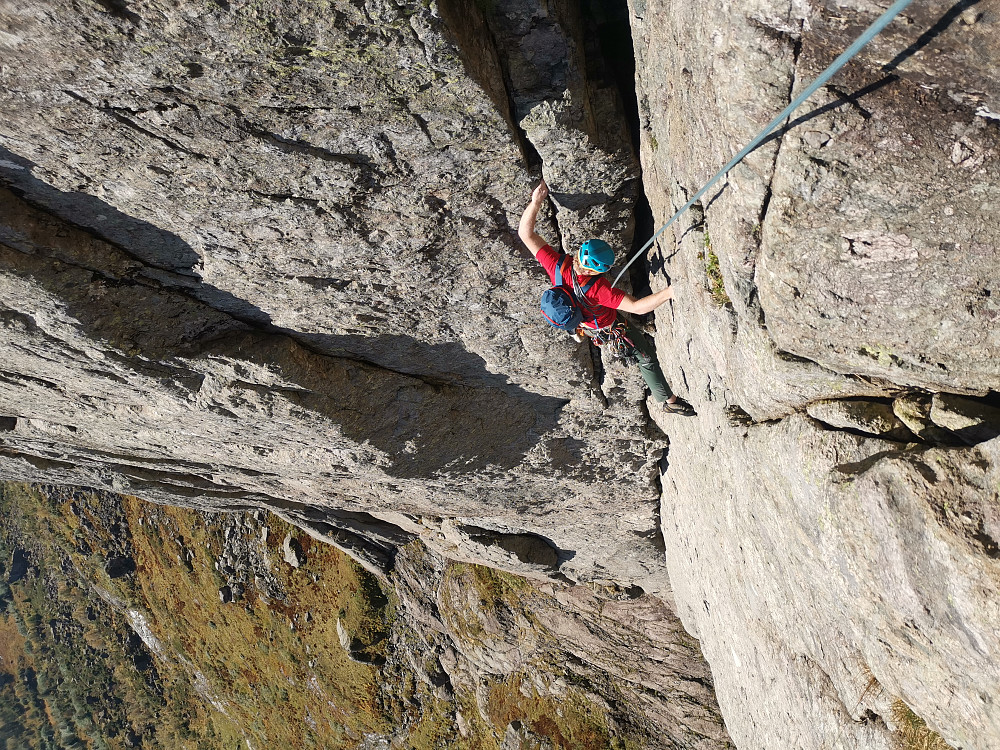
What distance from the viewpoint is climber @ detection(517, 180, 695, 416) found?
5.61 metres

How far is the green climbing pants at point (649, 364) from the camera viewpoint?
24.1ft

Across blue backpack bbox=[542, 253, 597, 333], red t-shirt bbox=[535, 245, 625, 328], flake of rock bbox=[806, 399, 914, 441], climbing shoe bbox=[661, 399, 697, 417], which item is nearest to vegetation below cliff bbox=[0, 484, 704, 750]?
climbing shoe bbox=[661, 399, 697, 417]

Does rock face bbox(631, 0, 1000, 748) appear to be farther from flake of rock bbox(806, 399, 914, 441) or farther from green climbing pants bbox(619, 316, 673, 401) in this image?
green climbing pants bbox(619, 316, 673, 401)

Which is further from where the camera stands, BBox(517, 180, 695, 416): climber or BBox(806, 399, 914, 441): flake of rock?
BBox(517, 180, 695, 416): climber

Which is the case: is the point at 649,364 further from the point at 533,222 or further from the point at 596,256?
the point at 533,222

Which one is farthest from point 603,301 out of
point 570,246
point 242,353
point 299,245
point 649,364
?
point 242,353

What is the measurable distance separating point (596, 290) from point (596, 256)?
535mm

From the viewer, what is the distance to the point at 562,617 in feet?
→ 55.7

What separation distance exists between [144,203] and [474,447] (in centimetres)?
549

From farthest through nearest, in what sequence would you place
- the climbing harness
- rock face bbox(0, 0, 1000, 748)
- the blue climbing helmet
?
the climbing harness < the blue climbing helmet < rock face bbox(0, 0, 1000, 748)

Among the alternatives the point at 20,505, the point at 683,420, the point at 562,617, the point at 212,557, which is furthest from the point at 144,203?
the point at 20,505

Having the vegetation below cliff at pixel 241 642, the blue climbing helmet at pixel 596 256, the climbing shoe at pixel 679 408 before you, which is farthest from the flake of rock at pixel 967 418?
the vegetation below cliff at pixel 241 642

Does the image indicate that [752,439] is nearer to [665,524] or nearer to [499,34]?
[499,34]

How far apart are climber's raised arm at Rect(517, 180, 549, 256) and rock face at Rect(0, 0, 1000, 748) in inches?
4.2
